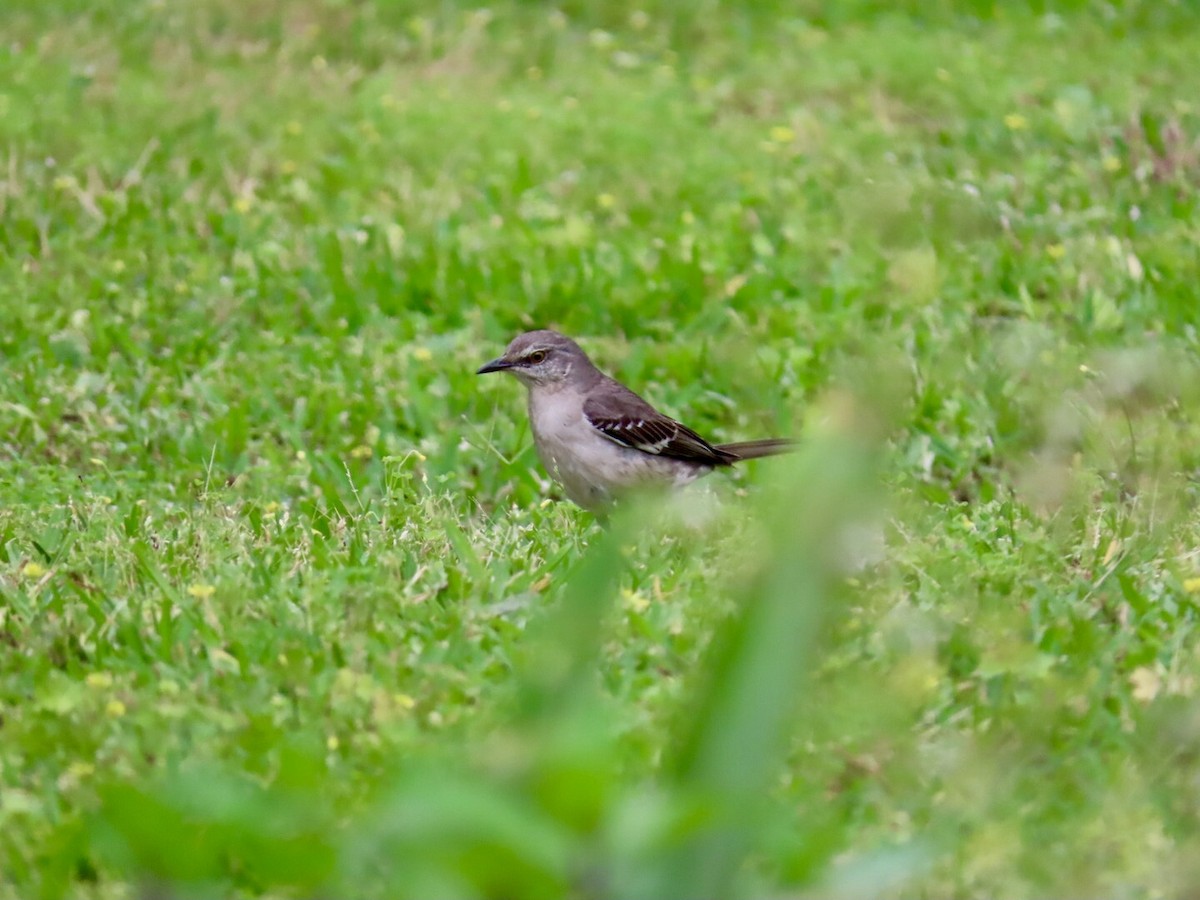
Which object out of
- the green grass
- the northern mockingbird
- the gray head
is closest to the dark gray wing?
the northern mockingbird

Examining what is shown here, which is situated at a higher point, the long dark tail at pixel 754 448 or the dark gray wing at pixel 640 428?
the dark gray wing at pixel 640 428

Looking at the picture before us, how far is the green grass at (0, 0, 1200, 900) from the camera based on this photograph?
397 cm

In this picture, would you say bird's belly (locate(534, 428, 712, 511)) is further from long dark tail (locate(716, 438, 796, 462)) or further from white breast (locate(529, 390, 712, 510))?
long dark tail (locate(716, 438, 796, 462))

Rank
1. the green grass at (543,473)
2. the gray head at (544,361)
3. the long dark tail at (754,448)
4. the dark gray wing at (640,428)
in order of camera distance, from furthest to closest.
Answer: the long dark tail at (754,448) → the gray head at (544,361) → the dark gray wing at (640,428) → the green grass at (543,473)

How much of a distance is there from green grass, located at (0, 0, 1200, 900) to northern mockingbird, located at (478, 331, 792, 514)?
197mm

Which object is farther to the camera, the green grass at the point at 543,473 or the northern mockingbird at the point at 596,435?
the northern mockingbird at the point at 596,435

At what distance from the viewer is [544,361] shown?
27.1ft

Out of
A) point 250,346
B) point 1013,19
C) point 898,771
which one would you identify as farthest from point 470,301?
point 1013,19

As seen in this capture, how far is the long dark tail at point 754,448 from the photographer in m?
8.34

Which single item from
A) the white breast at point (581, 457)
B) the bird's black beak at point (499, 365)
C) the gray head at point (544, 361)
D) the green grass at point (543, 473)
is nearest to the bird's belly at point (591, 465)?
the white breast at point (581, 457)

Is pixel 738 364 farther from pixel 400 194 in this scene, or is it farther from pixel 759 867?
pixel 759 867

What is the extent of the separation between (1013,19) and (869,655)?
12.1m

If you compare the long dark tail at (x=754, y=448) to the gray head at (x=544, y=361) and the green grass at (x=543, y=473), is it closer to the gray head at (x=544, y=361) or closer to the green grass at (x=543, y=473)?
the green grass at (x=543, y=473)

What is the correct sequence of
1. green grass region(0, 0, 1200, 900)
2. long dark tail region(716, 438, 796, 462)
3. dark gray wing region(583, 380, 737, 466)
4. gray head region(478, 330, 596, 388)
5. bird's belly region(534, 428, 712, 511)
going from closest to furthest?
green grass region(0, 0, 1200, 900)
bird's belly region(534, 428, 712, 511)
dark gray wing region(583, 380, 737, 466)
gray head region(478, 330, 596, 388)
long dark tail region(716, 438, 796, 462)
